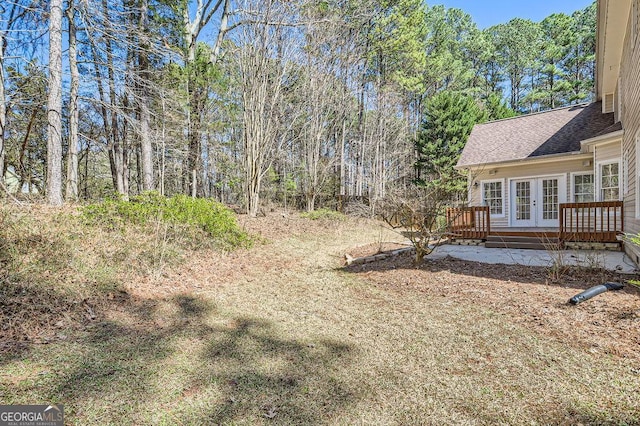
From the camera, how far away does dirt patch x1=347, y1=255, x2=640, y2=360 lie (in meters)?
3.30

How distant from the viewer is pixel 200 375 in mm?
2779

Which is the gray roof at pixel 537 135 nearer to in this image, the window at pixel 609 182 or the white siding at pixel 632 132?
the window at pixel 609 182

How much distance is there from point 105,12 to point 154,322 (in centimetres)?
843

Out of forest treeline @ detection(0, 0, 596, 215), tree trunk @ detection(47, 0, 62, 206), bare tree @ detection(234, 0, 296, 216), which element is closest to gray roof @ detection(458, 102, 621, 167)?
forest treeline @ detection(0, 0, 596, 215)

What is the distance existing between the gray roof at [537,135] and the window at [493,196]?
3.61 ft

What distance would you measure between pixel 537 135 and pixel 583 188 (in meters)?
2.62

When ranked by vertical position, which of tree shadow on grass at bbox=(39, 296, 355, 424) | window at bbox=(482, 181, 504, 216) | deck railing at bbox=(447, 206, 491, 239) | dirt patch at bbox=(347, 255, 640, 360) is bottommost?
tree shadow on grass at bbox=(39, 296, 355, 424)

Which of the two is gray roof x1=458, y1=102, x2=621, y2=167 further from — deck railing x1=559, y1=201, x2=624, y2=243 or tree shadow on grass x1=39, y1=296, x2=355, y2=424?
tree shadow on grass x1=39, y1=296, x2=355, y2=424

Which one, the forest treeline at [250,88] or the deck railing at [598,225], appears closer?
the deck railing at [598,225]

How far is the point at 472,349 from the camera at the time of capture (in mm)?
3232

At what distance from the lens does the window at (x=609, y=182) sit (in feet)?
26.6

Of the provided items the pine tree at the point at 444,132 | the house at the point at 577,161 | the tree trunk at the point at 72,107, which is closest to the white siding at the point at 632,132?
the house at the point at 577,161

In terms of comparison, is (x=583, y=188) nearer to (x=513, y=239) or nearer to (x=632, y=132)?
(x=513, y=239)

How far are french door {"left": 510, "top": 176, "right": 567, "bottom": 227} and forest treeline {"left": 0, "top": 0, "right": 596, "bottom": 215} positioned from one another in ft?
28.9
